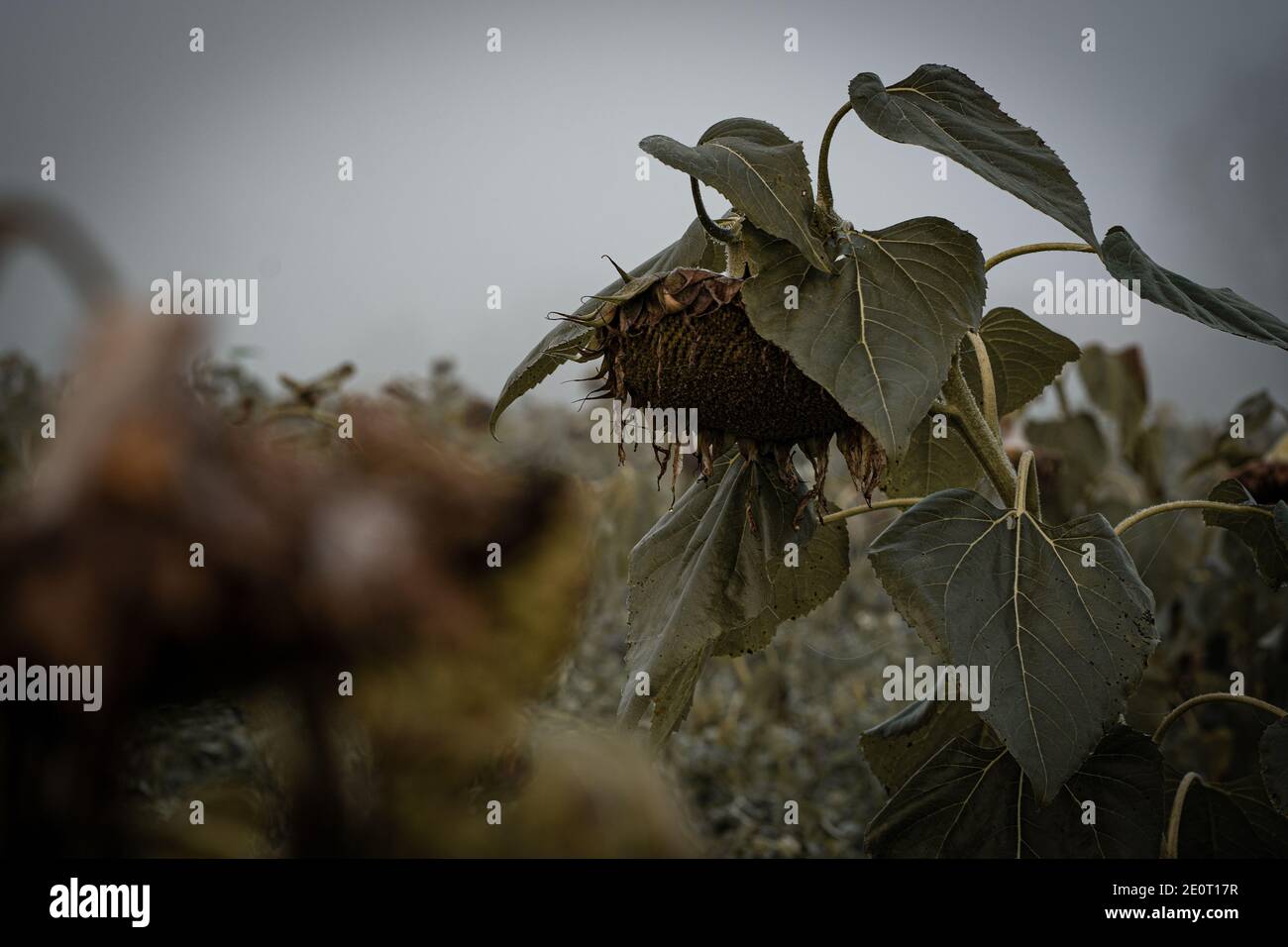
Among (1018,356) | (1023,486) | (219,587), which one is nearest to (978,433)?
(1023,486)

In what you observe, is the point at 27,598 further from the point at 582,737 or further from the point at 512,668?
the point at 582,737

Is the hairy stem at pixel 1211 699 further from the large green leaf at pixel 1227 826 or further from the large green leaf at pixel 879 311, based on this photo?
the large green leaf at pixel 879 311

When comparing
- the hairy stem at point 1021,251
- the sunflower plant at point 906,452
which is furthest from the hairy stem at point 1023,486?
the hairy stem at point 1021,251

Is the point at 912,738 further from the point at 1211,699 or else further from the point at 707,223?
the point at 707,223

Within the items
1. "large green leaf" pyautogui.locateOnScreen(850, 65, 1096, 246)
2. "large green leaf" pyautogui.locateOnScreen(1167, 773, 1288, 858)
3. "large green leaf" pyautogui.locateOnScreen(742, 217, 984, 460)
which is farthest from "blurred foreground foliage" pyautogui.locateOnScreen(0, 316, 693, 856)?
"large green leaf" pyautogui.locateOnScreen(1167, 773, 1288, 858)

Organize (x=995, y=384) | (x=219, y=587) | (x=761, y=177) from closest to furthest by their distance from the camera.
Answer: (x=219, y=587)
(x=761, y=177)
(x=995, y=384)

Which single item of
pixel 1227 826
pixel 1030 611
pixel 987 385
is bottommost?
pixel 1227 826
